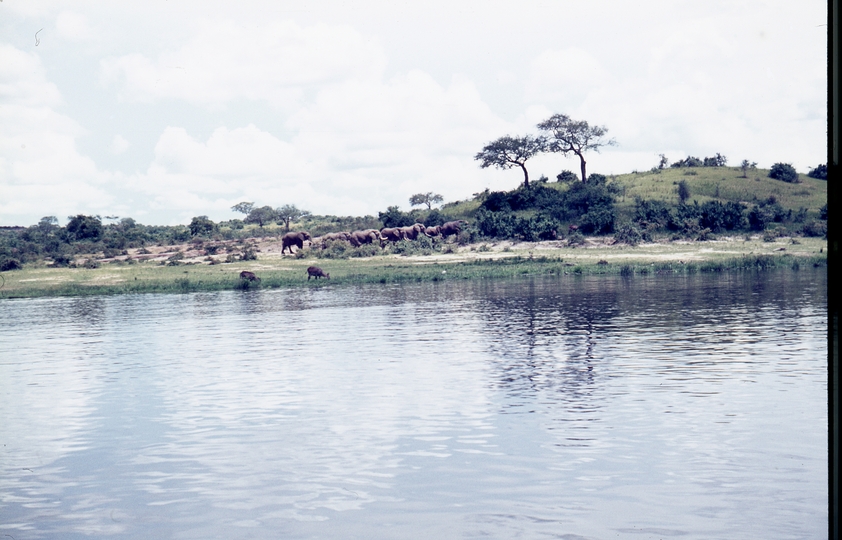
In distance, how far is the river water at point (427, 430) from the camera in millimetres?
8867

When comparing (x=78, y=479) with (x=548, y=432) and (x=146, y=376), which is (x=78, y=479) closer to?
(x=548, y=432)

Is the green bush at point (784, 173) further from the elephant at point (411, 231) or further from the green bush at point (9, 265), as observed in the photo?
the green bush at point (9, 265)

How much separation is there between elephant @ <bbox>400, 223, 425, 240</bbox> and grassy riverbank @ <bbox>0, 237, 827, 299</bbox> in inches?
374

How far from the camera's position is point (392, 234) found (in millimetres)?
67438

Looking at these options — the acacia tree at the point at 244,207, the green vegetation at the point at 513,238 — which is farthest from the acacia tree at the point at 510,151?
the acacia tree at the point at 244,207

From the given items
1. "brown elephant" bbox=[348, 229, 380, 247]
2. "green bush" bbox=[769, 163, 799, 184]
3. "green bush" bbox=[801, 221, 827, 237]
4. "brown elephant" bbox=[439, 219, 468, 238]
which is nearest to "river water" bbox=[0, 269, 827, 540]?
"green bush" bbox=[801, 221, 827, 237]

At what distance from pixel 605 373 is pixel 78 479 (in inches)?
379

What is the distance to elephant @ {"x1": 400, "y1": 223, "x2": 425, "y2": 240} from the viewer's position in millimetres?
67537

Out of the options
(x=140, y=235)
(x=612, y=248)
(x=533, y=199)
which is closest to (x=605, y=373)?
(x=612, y=248)

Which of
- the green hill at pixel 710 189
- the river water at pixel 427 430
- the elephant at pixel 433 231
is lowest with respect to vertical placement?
the river water at pixel 427 430

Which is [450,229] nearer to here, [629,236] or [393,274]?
[629,236]

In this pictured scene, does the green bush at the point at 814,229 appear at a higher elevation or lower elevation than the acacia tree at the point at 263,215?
lower

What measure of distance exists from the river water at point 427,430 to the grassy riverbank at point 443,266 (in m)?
18.7

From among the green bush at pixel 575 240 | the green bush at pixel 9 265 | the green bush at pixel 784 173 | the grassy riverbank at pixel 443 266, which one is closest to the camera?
the grassy riverbank at pixel 443 266
